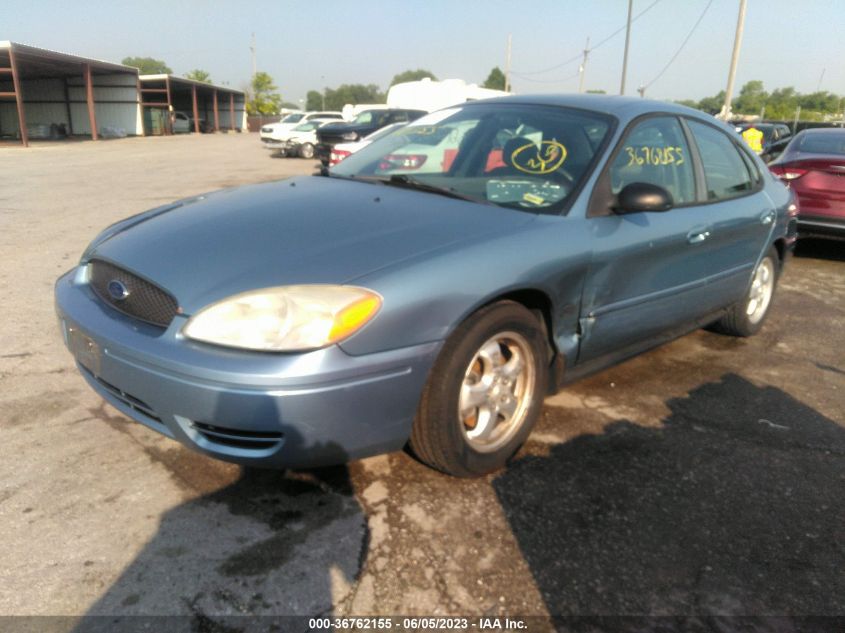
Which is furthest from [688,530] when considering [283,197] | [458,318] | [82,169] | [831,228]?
[82,169]

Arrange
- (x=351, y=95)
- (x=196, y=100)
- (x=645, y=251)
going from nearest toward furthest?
(x=645, y=251), (x=196, y=100), (x=351, y=95)

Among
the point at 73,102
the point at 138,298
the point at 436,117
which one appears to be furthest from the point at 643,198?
the point at 73,102

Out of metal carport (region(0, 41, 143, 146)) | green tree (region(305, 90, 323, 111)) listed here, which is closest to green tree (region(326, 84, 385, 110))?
green tree (region(305, 90, 323, 111))

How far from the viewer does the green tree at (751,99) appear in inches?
3222

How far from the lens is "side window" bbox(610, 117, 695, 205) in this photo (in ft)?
10.4

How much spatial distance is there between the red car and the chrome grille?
6.55 meters

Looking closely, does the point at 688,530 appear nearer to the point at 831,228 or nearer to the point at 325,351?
the point at 325,351

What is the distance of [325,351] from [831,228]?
6.63m

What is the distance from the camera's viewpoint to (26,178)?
1438cm

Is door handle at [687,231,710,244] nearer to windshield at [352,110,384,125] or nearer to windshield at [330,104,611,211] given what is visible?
windshield at [330,104,611,211]

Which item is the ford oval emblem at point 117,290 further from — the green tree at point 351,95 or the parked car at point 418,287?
the green tree at point 351,95

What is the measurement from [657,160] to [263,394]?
7.94 ft

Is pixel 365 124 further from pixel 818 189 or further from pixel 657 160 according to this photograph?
pixel 657 160

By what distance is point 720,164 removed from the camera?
3.87 m
